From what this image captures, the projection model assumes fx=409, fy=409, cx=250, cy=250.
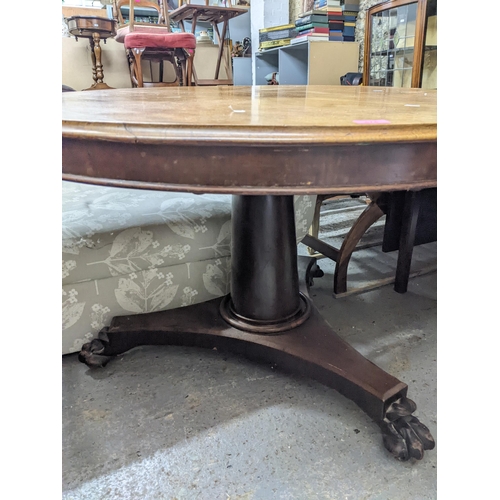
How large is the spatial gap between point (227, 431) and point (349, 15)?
10.2ft

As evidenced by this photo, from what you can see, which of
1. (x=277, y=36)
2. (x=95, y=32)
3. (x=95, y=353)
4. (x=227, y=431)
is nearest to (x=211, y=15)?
(x=277, y=36)

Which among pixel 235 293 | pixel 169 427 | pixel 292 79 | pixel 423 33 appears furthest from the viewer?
pixel 292 79

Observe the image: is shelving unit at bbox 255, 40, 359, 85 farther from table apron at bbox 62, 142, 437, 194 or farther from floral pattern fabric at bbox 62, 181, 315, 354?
table apron at bbox 62, 142, 437, 194

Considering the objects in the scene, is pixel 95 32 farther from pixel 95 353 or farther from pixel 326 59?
pixel 95 353

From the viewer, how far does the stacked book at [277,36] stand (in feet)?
10.5

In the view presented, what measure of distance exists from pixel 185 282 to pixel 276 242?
0.30 metres

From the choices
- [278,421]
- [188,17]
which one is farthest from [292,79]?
[278,421]

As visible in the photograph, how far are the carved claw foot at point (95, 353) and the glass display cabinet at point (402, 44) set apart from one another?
198 centimetres

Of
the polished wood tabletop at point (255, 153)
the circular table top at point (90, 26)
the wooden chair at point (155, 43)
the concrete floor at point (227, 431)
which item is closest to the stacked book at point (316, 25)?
the wooden chair at point (155, 43)

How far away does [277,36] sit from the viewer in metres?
3.32

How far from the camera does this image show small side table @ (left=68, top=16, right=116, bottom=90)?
119 inches

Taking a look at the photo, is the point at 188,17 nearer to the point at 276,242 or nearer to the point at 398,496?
the point at 276,242

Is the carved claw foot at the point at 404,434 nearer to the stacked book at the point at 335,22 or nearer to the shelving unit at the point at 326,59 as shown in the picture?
the shelving unit at the point at 326,59

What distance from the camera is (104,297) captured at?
3.17 feet
